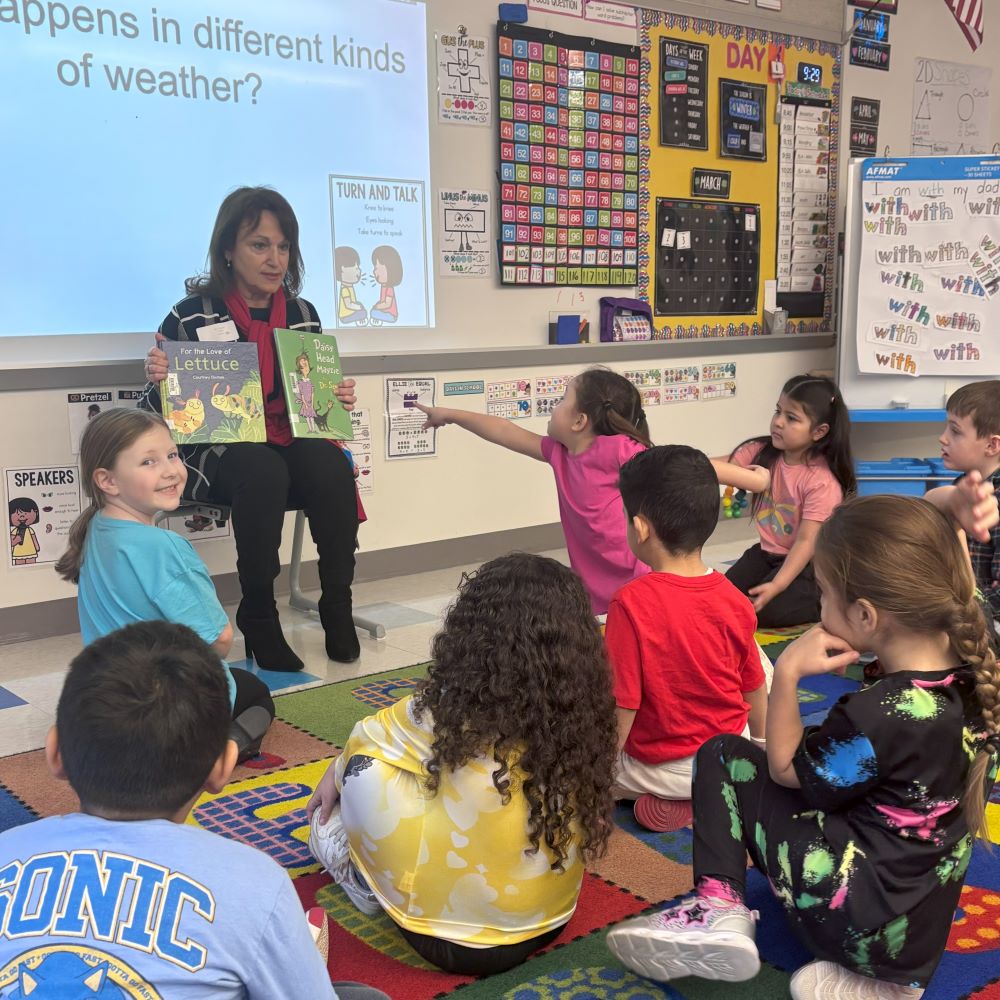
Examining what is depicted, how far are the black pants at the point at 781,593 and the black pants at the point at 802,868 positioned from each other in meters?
1.81

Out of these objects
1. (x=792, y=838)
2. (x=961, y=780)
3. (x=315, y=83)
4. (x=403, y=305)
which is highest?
(x=315, y=83)

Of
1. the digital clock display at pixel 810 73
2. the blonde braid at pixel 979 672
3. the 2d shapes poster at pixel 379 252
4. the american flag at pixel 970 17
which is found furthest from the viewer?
the american flag at pixel 970 17

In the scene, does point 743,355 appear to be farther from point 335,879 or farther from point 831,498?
point 335,879

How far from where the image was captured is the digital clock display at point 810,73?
512 cm

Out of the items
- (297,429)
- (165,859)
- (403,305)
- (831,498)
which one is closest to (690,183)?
(403,305)

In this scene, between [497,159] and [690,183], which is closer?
[497,159]

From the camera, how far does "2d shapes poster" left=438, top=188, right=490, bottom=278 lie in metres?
4.03

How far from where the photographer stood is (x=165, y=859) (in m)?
0.92

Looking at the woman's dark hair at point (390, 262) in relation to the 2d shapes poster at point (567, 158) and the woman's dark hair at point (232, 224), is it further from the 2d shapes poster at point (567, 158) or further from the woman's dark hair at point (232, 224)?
the woman's dark hair at point (232, 224)

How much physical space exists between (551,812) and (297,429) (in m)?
1.83

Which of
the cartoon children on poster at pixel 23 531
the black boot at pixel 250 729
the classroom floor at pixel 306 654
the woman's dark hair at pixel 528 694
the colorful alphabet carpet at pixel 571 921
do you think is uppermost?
the woman's dark hair at pixel 528 694

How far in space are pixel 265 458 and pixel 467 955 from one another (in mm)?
1746

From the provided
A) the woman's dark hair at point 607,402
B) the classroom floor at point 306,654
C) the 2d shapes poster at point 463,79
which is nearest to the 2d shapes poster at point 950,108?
the 2d shapes poster at point 463,79

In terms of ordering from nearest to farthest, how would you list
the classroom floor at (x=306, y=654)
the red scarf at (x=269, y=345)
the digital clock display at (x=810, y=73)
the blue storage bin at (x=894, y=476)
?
the classroom floor at (x=306, y=654) → the red scarf at (x=269, y=345) → the blue storage bin at (x=894, y=476) → the digital clock display at (x=810, y=73)
